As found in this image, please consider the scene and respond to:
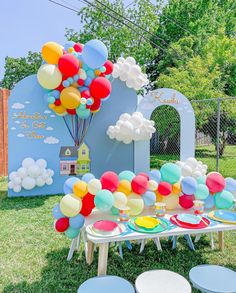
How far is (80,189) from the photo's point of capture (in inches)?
83.9

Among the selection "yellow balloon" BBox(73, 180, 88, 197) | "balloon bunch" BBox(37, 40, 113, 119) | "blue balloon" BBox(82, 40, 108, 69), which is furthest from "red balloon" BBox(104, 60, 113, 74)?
"yellow balloon" BBox(73, 180, 88, 197)

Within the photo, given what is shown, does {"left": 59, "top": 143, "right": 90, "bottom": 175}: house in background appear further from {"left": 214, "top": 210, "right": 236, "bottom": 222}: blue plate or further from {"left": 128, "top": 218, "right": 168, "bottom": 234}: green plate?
{"left": 214, "top": 210, "right": 236, "bottom": 222}: blue plate

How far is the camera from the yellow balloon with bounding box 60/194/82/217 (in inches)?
80.4

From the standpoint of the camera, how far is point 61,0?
736cm

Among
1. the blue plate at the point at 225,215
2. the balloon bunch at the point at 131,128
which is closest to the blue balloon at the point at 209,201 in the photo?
the blue plate at the point at 225,215

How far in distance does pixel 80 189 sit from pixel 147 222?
24.8 inches

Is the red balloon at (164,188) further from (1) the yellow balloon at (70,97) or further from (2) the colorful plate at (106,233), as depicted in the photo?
(1) the yellow balloon at (70,97)

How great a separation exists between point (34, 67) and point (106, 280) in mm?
22578

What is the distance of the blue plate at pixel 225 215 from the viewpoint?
2.14 meters

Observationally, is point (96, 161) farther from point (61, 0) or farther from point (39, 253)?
point (61, 0)

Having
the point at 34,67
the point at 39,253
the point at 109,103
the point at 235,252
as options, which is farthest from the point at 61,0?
the point at 34,67

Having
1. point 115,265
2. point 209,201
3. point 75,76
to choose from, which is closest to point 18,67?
point 75,76

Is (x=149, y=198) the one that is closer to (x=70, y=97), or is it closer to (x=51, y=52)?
(x=70, y=97)

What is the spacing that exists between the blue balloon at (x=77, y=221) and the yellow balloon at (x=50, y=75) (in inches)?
108
